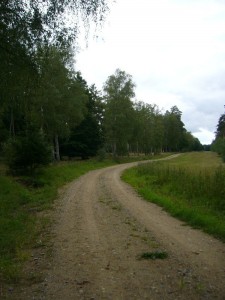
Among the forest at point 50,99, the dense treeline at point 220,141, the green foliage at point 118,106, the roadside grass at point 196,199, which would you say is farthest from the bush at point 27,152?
the dense treeline at point 220,141

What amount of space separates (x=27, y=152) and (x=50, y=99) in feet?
34.0

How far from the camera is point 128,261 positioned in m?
7.88

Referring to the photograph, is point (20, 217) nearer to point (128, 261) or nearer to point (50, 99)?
point (128, 261)

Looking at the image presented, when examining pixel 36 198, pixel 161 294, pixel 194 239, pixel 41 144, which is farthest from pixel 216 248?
pixel 41 144

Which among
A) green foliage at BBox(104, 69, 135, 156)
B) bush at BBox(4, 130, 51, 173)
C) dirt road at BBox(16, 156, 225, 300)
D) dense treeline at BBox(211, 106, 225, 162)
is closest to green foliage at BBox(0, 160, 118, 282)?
dirt road at BBox(16, 156, 225, 300)

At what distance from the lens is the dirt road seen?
243 inches

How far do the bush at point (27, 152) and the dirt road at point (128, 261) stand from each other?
12.1 metres

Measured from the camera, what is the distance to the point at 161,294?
236 inches

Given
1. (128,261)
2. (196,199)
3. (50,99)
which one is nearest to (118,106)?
(50,99)

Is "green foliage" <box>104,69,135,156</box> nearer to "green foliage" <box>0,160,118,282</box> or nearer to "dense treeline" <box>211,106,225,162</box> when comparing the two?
"dense treeline" <box>211,106,225,162</box>

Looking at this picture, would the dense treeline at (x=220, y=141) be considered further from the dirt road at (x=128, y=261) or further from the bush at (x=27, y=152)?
the dirt road at (x=128, y=261)

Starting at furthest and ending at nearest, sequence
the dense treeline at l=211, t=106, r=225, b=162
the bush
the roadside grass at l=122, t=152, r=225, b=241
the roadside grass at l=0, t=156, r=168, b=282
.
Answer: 1. the dense treeline at l=211, t=106, r=225, b=162
2. the bush
3. the roadside grass at l=122, t=152, r=225, b=241
4. the roadside grass at l=0, t=156, r=168, b=282

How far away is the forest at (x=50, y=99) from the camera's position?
11055mm

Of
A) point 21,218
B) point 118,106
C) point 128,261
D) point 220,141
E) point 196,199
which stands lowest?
point 128,261
